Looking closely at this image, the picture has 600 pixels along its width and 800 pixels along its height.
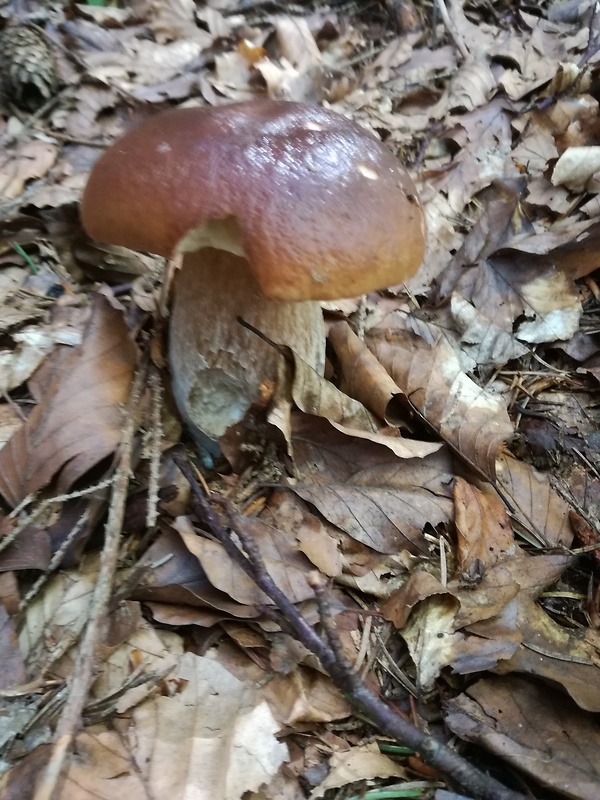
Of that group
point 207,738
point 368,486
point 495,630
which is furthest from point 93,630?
point 495,630

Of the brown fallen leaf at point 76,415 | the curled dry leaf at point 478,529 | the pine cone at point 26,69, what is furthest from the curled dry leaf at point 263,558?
the pine cone at point 26,69

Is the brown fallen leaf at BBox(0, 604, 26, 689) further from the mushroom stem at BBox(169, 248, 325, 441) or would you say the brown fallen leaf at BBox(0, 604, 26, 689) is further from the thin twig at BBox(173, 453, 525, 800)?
the mushroom stem at BBox(169, 248, 325, 441)

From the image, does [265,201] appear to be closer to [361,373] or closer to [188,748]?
[361,373]

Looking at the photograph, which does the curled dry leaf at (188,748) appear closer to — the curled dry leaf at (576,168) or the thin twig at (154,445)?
the thin twig at (154,445)

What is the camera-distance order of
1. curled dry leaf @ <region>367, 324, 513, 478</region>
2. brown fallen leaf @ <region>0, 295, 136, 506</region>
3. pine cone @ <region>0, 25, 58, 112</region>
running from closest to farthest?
1. brown fallen leaf @ <region>0, 295, 136, 506</region>
2. curled dry leaf @ <region>367, 324, 513, 478</region>
3. pine cone @ <region>0, 25, 58, 112</region>

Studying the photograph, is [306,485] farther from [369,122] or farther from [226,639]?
[369,122]

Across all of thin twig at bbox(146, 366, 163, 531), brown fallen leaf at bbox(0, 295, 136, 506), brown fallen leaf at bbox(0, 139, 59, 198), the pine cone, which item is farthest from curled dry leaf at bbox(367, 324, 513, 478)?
the pine cone
